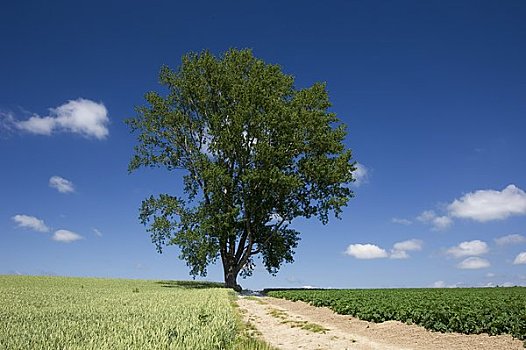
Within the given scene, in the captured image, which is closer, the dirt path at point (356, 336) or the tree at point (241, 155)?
the dirt path at point (356, 336)

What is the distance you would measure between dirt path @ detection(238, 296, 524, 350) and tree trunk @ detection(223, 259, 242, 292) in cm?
1990

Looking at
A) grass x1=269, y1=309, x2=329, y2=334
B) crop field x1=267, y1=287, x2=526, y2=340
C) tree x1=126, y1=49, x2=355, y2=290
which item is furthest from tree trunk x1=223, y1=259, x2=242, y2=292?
crop field x1=267, y1=287, x2=526, y2=340

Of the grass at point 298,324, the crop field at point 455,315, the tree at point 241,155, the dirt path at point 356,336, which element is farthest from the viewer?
the tree at point 241,155

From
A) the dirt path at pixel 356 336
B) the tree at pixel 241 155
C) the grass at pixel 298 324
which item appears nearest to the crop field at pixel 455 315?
the dirt path at pixel 356 336

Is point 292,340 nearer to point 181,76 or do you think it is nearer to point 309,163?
point 309,163

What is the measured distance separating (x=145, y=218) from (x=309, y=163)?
14.3 m

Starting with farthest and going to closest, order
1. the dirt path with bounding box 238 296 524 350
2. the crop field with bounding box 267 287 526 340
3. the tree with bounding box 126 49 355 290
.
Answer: the tree with bounding box 126 49 355 290, the crop field with bounding box 267 287 526 340, the dirt path with bounding box 238 296 524 350

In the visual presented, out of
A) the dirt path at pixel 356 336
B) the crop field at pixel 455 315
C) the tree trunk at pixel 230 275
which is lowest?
the dirt path at pixel 356 336

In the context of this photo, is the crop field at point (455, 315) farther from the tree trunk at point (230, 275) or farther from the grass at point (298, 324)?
the tree trunk at point (230, 275)

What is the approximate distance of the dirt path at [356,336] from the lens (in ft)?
43.7

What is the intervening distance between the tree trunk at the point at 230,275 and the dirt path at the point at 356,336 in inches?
783

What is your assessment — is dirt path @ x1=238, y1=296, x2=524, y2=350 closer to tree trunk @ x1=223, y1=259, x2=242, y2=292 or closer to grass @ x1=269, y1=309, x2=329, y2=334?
grass @ x1=269, y1=309, x2=329, y2=334

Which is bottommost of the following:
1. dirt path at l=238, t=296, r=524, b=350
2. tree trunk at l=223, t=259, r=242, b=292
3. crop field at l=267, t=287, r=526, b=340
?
dirt path at l=238, t=296, r=524, b=350

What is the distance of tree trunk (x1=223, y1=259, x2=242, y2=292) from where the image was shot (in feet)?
129
